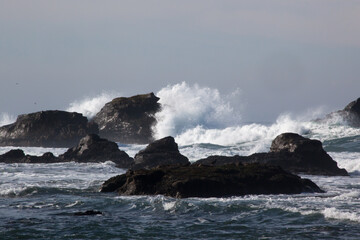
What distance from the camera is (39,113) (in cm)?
10212

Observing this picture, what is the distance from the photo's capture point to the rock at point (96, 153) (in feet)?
229

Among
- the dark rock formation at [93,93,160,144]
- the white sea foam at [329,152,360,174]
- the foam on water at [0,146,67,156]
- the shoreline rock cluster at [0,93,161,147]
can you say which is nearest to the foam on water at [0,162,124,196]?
Answer: the white sea foam at [329,152,360,174]

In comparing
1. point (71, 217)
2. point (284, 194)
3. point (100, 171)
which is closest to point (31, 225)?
point (71, 217)

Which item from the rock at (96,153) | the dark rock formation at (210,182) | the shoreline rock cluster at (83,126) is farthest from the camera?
the shoreline rock cluster at (83,126)

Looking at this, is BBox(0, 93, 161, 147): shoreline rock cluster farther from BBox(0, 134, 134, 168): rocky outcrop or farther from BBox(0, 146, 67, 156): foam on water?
BBox(0, 134, 134, 168): rocky outcrop

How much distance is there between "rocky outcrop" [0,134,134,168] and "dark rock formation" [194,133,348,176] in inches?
446

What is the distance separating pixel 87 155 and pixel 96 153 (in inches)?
32.4

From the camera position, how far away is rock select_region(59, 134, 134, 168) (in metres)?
69.9

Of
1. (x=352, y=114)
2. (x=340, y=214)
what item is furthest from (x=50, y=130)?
(x=340, y=214)

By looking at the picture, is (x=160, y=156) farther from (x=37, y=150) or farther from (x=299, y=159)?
(x=37, y=150)

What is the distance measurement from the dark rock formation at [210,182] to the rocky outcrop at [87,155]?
75.1ft

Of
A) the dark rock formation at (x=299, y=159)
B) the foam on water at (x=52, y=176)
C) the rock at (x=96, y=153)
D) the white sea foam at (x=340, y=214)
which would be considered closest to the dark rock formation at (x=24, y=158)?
the rock at (x=96, y=153)

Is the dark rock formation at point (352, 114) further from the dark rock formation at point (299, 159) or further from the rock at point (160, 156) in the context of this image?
the rock at point (160, 156)

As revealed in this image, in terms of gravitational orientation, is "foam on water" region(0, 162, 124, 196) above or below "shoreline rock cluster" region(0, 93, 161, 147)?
below
